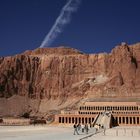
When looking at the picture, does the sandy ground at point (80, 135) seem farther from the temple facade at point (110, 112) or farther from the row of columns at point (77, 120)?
the row of columns at point (77, 120)

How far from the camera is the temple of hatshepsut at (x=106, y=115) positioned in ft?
390

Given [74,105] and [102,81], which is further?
[102,81]

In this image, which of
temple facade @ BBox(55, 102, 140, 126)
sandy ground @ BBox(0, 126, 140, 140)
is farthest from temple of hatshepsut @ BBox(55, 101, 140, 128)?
sandy ground @ BBox(0, 126, 140, 140)

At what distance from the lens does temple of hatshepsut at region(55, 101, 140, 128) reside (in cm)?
11882

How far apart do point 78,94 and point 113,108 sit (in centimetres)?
5193

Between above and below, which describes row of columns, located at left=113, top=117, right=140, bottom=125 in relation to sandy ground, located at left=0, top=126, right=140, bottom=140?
below

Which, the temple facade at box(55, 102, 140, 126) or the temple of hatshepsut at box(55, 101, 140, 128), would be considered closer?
the temple of hatshepsut at box(55, 101, 140, 128)

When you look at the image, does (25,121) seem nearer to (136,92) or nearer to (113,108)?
(113,108)

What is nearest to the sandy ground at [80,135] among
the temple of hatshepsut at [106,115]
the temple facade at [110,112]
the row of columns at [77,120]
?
the temple of hatshepsut at [106,115]

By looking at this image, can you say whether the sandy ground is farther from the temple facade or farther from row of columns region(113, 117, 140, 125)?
row of columns region(113, 117, 140, 125)

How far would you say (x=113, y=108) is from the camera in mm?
145750

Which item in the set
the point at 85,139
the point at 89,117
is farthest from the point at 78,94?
the point at 85,139

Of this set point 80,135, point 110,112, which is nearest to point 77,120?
point 110,112

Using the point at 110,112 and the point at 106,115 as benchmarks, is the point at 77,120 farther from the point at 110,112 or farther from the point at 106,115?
the point at 106,115
